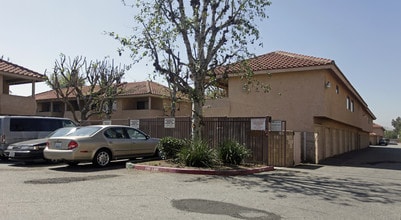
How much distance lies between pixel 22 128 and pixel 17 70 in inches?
429

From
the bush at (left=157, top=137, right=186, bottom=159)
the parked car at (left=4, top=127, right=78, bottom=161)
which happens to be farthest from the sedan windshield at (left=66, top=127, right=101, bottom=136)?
the bush at (left=157, top=137, right=186, bottom=159)

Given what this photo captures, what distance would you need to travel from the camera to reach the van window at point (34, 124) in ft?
51.2

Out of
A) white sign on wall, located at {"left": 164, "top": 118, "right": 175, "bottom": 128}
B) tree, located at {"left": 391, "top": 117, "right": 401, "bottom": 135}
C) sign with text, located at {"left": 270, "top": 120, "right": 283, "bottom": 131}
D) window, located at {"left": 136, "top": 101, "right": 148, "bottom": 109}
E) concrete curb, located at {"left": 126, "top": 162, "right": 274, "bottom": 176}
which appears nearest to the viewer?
concrete curb, located at {"left": 126, "top": 162, "right": 274, "bottom": 176}

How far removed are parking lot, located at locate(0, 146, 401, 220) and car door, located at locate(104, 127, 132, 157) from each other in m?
1.88

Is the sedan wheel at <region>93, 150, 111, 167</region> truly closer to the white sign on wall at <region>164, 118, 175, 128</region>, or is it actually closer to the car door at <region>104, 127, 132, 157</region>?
the car door at <region>104, 127, 132, 157</region>

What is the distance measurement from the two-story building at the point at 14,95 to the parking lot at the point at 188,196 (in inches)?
566

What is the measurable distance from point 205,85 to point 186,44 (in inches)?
69.1

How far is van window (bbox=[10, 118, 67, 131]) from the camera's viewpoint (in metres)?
15.6

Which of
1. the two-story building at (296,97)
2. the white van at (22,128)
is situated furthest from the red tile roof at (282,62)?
the white van at (22,128)

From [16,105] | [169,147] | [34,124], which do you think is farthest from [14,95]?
[169,147]

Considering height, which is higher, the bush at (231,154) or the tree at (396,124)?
the tree at (396,124)

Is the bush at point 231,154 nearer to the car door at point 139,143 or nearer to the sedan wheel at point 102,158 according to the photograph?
the car door at point 139,143

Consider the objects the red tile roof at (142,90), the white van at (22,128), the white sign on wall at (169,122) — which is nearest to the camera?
the white van at (22,128)

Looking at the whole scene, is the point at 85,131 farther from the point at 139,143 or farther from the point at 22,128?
the point at 22,128
